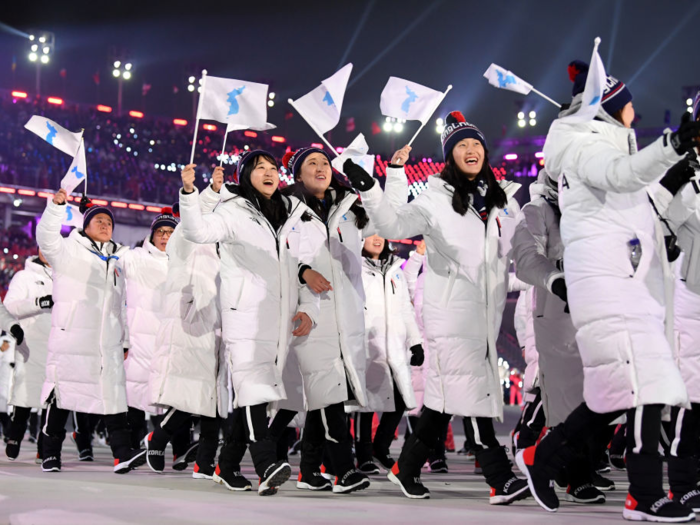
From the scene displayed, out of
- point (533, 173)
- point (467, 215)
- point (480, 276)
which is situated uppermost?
point (533, 173)

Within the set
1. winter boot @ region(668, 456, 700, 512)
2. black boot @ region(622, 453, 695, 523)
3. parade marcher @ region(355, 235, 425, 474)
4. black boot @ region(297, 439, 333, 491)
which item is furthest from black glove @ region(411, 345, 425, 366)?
black boot @ region(622, 453, 695, 523)

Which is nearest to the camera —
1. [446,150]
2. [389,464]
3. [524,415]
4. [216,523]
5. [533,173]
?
[216,523]

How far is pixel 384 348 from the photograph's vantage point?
769cm

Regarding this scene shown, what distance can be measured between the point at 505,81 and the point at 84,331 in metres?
3.71

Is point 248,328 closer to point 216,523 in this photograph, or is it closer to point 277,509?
point 277,509

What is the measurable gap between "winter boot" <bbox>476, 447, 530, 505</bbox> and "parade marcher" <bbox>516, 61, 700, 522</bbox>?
260 millimetres

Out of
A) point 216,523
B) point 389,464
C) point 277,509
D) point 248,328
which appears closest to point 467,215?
point 248,328

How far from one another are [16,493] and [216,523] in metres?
1.58

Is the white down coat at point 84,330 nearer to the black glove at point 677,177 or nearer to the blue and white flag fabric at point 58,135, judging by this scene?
the blue and white flag fabric at point 58,135

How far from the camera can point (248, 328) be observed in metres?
5.20

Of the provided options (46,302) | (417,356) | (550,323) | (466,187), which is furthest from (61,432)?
(550,323)

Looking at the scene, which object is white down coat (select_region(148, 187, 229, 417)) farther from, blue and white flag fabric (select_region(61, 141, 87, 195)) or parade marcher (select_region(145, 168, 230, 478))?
blue and white flag fabric (select_region(61, 141, 87, 195))

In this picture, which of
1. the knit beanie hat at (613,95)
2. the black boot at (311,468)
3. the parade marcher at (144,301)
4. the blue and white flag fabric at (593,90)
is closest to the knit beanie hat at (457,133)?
the knit beanie hat at (613,95)

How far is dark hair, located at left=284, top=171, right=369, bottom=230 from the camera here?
5848 millimetres
